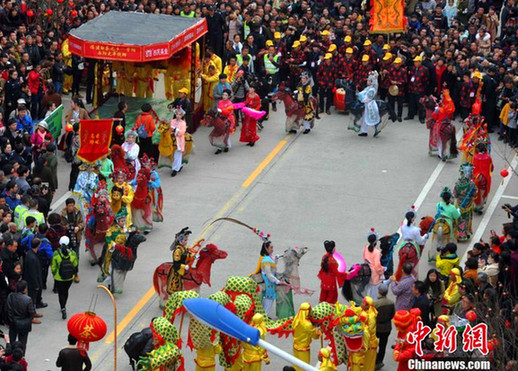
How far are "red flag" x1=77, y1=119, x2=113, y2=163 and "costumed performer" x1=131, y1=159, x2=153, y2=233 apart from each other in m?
0.83

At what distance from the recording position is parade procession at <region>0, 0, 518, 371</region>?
17.9m

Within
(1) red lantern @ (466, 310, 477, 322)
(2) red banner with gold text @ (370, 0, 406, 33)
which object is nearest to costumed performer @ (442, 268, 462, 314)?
(1) red lantern @ (466, 310, 477, 322)

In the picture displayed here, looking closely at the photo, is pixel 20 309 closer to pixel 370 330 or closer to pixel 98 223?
pixel 98 223

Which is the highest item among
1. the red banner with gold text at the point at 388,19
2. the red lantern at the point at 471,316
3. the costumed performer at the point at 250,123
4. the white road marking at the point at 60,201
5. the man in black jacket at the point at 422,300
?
the red banner with gold text at the point at 388,19

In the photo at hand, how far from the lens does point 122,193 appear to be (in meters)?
22.0

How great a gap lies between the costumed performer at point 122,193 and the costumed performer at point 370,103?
7340 millimetres

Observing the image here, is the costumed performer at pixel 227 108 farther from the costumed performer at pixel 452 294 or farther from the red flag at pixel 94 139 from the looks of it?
the costumed performer at pixel 452 294

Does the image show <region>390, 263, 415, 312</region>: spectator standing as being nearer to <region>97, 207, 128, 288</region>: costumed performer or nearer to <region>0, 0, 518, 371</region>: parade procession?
<region>0, 0, 518, 371</region>: parade procession

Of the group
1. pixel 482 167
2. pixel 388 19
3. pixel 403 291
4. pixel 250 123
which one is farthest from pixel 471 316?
pixel 388 19

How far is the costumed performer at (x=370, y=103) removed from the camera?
27.8 m

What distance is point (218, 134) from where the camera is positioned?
88.2 ft

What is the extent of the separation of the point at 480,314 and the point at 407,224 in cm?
408

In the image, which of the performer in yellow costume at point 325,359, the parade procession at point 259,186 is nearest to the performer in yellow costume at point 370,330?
the parade procession at point 259,186

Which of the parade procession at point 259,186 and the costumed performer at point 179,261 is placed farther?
the costumed performer at point 179,261
